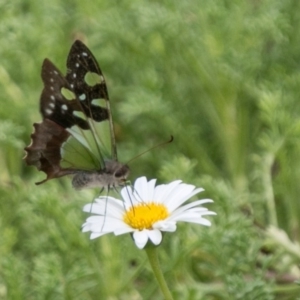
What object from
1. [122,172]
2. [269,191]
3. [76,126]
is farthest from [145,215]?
[269,191]

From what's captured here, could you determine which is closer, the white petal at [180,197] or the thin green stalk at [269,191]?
the white petal at [180,197]

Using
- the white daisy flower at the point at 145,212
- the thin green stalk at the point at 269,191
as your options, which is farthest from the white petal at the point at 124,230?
the thin green stalk at the point at 269,191

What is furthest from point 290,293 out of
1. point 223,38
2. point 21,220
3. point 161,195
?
point 223,38

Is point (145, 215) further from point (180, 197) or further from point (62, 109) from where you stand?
point (62, 109)

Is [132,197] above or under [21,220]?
under

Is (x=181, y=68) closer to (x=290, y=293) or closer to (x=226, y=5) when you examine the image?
(x=226, y=5)

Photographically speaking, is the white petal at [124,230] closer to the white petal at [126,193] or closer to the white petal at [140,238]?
the white petal at [140,238]
